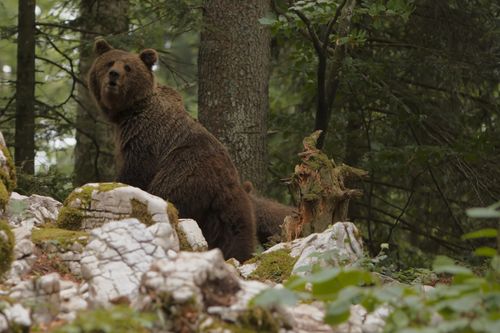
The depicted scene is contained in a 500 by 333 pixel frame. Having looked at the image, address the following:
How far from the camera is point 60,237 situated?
18.6 feet

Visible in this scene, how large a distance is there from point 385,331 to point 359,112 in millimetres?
8310

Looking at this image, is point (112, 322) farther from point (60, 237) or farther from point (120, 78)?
point (120, 78)

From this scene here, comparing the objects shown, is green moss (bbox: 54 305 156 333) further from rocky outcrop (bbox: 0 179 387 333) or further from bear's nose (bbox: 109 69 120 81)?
bear's nose (bbox: 109 69 120 81)

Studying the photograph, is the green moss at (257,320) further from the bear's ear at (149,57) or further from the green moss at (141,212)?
the bear's ear at (149,57)

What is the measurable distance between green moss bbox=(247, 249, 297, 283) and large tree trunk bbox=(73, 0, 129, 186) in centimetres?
536

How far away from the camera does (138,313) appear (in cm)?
370

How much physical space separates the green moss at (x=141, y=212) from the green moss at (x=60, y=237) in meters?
0.42

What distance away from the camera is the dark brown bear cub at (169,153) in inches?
334

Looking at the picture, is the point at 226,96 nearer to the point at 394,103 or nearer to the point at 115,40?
the point at 115,40

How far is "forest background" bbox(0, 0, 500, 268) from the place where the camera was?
9227 mm

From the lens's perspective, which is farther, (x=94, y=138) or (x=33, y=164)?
(x=94, y=138)

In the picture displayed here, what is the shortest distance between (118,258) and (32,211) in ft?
7.39

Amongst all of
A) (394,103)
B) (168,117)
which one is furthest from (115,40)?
(394,103)

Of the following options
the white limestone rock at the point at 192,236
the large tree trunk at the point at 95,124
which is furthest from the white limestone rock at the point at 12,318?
the large tree trunk at the point at 95,124
